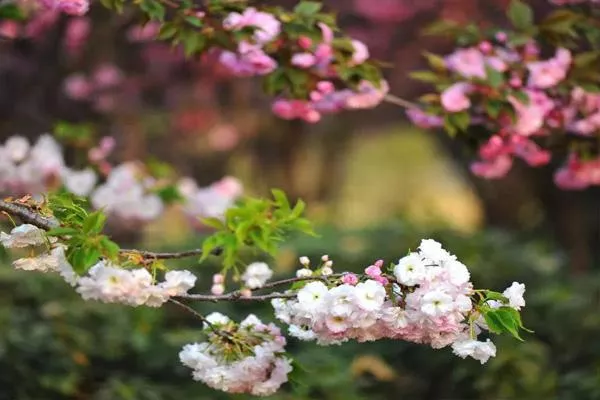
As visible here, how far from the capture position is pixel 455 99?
12.6 ft

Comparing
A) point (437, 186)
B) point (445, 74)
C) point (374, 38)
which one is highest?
point (445, 74)

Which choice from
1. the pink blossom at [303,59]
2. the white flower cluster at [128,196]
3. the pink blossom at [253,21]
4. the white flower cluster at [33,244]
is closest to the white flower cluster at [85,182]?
the white flower cluster at [128,196]

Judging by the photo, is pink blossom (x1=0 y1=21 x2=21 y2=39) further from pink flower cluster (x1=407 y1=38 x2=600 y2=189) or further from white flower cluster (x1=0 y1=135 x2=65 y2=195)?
pink flower cluster (x1=407 y1=38 x2=600 y2=189)

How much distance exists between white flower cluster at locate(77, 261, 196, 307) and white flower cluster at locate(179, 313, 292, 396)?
0.32 meters

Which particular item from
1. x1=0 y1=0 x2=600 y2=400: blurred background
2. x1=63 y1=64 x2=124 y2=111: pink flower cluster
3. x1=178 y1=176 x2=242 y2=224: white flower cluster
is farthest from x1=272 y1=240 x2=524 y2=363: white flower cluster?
x1=63 y1=64 x2=124 y2=111: pink flower cluster

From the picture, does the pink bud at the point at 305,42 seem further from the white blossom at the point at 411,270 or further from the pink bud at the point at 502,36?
the white blossom at the point at 411,270

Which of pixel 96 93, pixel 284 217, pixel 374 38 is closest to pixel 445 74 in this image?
pixel 284 217

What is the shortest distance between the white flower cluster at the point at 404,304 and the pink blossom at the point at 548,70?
58.3 inches

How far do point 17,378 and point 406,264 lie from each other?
8.02ft

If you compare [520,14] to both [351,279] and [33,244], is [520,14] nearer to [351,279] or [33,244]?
[351,279]

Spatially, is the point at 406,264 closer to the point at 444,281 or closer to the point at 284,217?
the point at 444,281

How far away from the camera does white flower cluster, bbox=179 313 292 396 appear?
9.55 ft

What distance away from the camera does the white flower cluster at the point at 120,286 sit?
2512 millimetres

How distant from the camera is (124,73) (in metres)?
7.84
